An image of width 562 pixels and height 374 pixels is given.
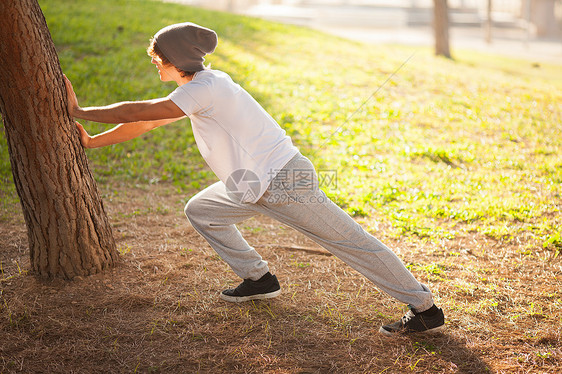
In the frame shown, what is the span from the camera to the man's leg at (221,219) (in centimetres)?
326

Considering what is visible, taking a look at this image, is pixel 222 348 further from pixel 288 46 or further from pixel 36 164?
pixel 288 46

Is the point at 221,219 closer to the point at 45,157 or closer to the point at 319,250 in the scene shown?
the point at 45,157

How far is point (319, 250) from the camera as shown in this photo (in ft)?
15.1

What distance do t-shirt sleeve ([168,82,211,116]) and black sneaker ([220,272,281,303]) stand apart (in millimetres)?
1331

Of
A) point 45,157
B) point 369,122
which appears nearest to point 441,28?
point 369,122

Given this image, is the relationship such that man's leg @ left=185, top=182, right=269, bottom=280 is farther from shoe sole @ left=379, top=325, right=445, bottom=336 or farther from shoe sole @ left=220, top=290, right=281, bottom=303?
shoe sole @ left=379, top=325, right=445, bottom=336

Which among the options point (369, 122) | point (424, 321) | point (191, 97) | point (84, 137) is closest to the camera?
point (191, 97)

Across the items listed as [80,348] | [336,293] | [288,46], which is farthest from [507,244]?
[288,46]

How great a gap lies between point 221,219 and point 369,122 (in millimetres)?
5219

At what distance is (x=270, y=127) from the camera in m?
3.05

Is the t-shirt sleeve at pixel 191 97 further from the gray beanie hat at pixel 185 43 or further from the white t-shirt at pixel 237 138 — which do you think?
the gray beanie hat at pixel 185 43

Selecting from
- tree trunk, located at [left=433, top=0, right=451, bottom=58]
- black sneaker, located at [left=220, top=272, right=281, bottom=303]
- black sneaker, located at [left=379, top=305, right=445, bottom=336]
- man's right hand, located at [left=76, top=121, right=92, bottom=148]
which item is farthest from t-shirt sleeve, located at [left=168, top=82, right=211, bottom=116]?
tree trunk, located at [left=433, top=0, right=451, bottom=58]

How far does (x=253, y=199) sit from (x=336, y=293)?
118 centimetres

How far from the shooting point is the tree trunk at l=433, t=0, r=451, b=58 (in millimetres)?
14492
